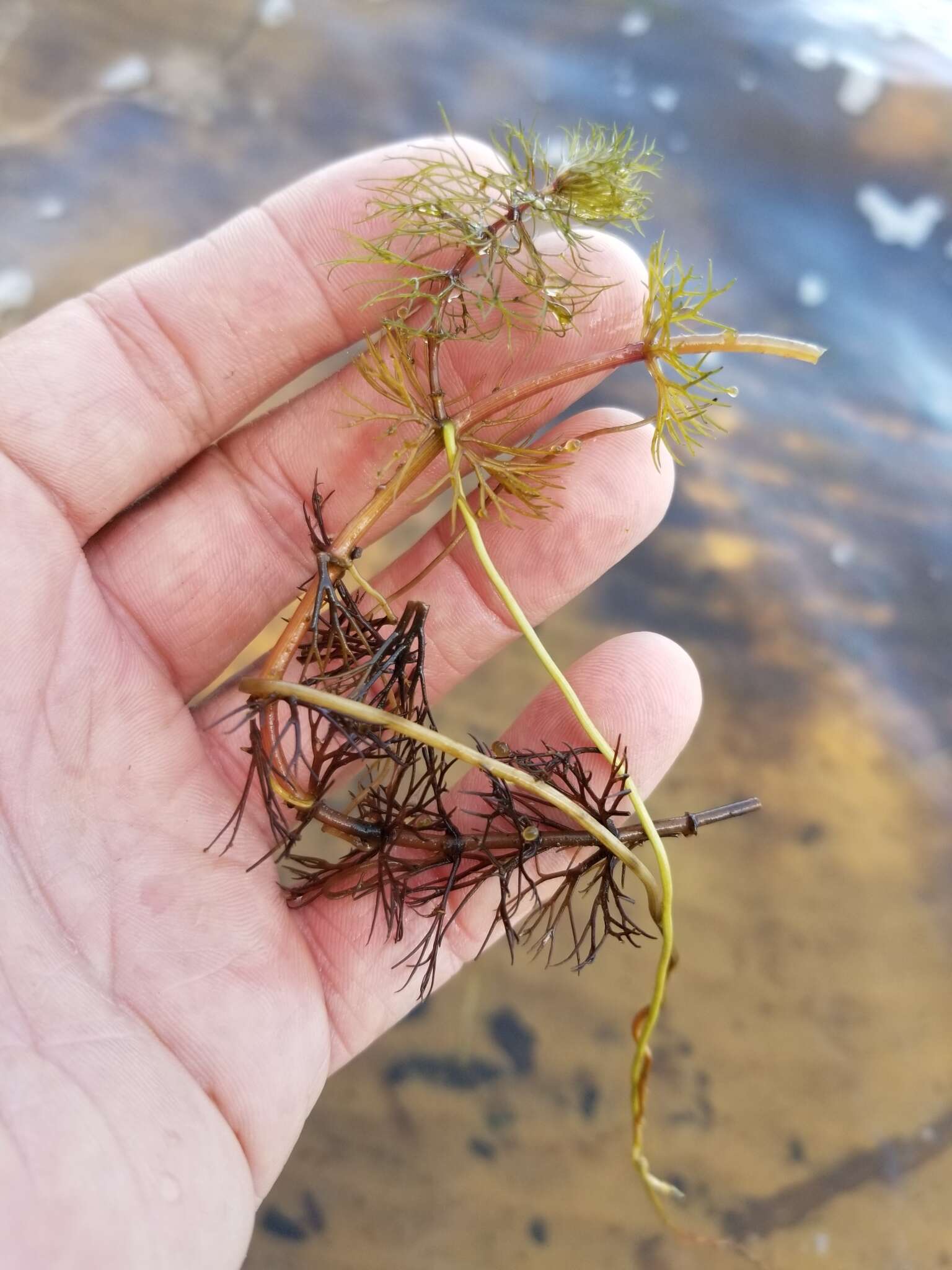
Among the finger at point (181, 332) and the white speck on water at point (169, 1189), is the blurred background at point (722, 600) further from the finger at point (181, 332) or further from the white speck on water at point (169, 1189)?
the finger at point (181, 332)

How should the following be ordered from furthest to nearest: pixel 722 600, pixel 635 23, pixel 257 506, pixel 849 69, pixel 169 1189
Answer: pixel 635 23
pixel 849 69
pixel 722 600
pixel 257 506
pixel 169 1189

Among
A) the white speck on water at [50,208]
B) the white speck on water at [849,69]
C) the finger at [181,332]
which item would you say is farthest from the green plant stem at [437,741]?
the white speck on water at [849,69]

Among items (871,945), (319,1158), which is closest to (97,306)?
(319,1158)

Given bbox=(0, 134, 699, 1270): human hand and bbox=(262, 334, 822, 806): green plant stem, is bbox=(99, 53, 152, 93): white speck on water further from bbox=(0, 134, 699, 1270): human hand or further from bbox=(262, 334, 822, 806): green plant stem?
bbox=(262, 334, 822, 806): green plant stem

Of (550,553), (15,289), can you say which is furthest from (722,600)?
(15,289)

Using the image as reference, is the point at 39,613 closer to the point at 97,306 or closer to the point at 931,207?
the point at 97,306

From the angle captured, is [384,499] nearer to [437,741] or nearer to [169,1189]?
[437,741]

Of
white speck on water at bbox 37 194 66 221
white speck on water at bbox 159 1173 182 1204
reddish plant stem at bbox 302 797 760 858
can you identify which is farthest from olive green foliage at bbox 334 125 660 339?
white speck on water at bbox 37 194 66 221
